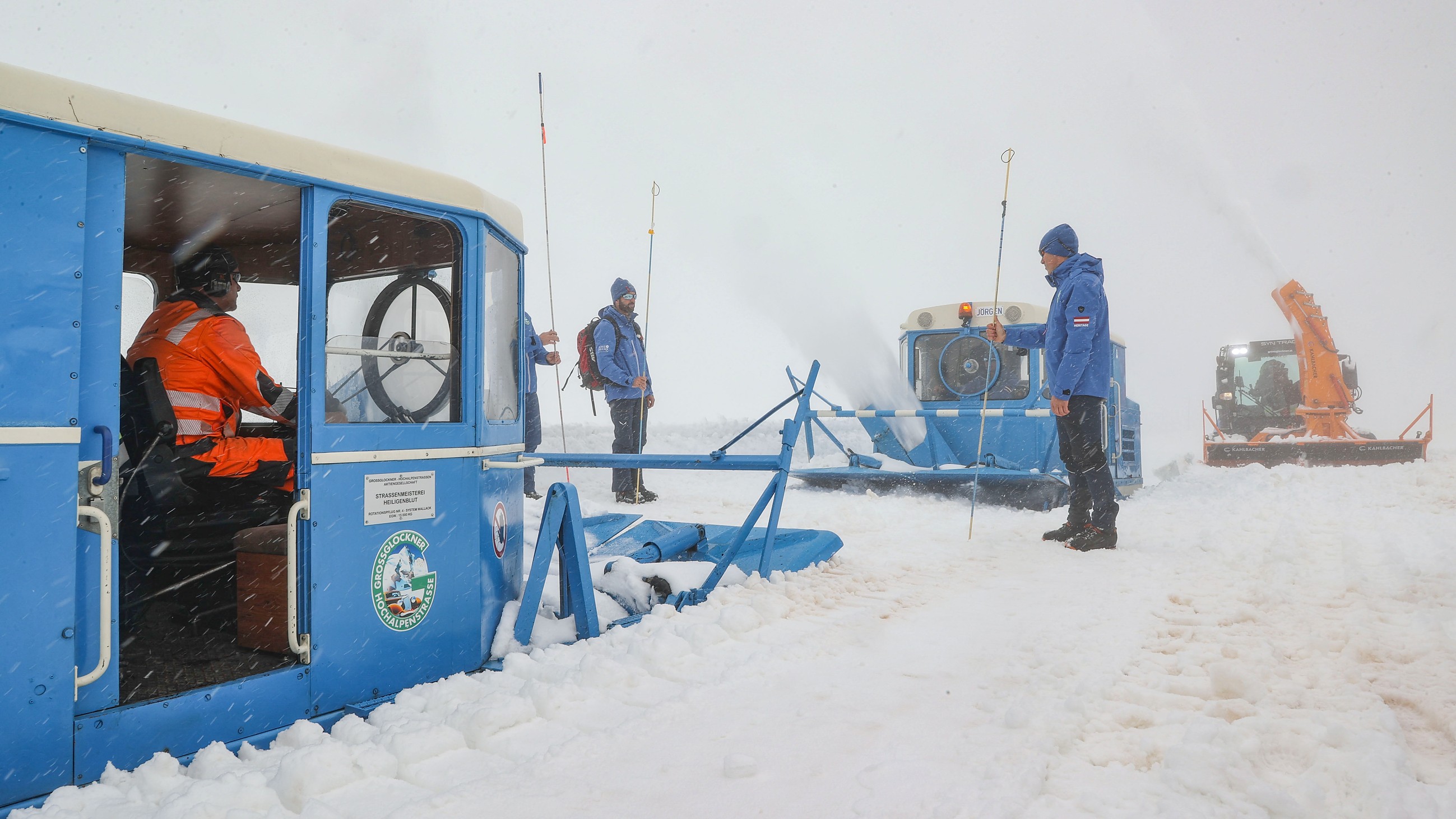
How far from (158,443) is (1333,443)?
654 inches

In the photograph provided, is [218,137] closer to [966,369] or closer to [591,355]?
[591,355]

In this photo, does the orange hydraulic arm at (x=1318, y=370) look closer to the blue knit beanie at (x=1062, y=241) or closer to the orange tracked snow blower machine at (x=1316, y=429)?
the orange tracked snow blower machine at (x=1316, y=429)

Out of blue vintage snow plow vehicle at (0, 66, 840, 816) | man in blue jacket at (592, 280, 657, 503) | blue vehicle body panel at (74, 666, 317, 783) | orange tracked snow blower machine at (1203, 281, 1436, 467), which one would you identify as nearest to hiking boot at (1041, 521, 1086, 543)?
blue vintage snow plow vehicle at (0, 66, 840, 816)

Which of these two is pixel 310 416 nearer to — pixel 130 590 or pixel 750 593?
pixel 130 590

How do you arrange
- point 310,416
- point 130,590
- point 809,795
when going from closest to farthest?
point 809,795 < point 310,416 < point 130,590

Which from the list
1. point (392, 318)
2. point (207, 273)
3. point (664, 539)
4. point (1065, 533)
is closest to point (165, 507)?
point (207, 273)

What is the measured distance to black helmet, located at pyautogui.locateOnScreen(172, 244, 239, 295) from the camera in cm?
304

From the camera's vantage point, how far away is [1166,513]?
7.70 metres

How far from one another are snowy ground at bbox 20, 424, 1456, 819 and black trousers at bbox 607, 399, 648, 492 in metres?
4.25

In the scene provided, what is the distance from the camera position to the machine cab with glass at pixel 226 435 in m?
2.07

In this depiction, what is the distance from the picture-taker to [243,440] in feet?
9.89

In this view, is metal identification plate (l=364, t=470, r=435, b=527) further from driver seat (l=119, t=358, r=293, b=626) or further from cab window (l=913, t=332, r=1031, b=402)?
cab window (l=913, t=332, r=1031, b=402)

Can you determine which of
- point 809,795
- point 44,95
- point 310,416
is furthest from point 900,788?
point 44,95

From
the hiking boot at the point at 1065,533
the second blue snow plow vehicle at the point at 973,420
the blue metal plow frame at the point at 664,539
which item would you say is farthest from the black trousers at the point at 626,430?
the hiking boot at the point at 1065,533
